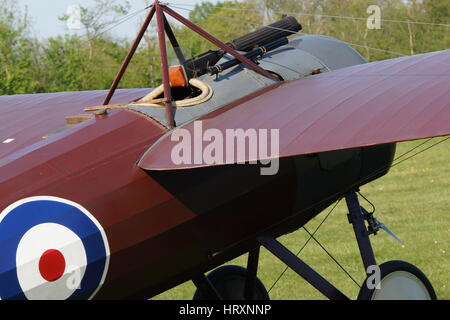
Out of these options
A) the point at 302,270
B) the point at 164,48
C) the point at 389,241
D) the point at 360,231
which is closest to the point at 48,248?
the point at 164,48

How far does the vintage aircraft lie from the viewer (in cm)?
419

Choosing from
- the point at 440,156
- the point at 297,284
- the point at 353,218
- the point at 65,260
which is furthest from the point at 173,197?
the point at 440,156

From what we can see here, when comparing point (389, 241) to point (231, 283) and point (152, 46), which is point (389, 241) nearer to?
point (231, 283)

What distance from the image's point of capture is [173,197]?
181 inches

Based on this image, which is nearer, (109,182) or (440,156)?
(109,182)

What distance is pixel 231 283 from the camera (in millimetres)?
6793

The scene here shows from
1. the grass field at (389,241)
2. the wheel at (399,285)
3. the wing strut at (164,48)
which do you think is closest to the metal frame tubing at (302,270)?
the wheel at (399,285)

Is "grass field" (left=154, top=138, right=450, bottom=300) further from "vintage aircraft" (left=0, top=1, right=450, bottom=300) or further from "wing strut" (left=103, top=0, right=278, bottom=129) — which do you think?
"wing strut" (left=103, top=0, right=278, bottom=129)

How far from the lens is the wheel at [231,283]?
6.74 metres

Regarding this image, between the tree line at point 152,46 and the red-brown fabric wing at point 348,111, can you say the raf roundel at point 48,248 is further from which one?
the tree line at point 152,46

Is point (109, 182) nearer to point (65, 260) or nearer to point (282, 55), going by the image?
point (65, 260)
